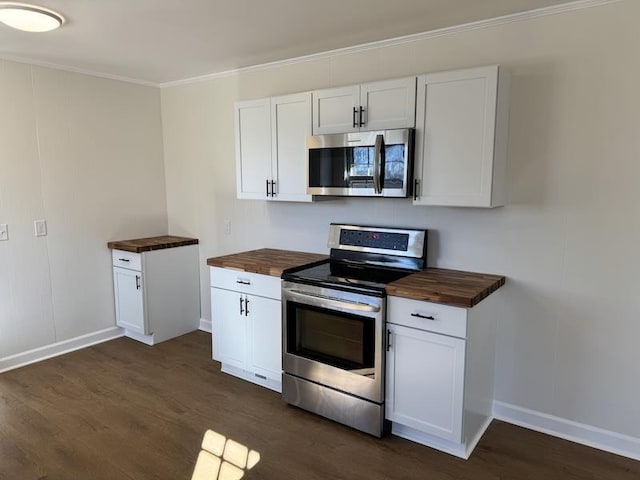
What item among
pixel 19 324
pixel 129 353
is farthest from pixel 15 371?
pixel 129 353

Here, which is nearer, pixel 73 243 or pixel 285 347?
pixel 285 347

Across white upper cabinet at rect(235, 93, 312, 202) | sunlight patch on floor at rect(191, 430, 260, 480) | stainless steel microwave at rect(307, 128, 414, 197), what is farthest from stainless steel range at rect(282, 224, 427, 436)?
white upper cabinet at rect(235, 93, 312, 202)

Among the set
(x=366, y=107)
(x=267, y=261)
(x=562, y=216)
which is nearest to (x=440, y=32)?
(x=366, y=107)

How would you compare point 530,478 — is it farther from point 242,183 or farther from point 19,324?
point 19,324

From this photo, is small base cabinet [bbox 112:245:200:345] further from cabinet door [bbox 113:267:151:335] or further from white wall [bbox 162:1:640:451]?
white wall [bbox 162:1:640:451]

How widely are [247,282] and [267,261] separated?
0.21 m

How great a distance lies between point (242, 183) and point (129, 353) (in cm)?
183

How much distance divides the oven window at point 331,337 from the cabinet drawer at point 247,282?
7.8 inches

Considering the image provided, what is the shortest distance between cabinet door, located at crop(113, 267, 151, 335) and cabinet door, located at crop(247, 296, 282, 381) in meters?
1.34

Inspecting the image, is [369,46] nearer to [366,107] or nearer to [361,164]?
[366,107]

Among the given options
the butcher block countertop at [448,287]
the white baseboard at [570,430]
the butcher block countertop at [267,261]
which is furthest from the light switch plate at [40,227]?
the white baseboard at [570,430]

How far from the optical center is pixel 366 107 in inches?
108

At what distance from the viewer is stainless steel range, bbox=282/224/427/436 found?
2.51 metres

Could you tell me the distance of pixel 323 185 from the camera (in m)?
2.97
